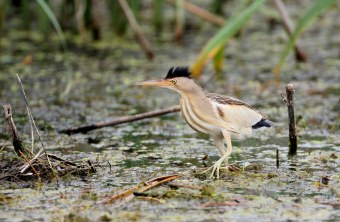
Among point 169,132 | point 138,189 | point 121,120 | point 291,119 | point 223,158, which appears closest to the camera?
point 138,189

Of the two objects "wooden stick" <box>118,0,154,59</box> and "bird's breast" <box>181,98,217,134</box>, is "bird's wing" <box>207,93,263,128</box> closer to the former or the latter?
"bird's breast" <box>181,98,217,134</box>

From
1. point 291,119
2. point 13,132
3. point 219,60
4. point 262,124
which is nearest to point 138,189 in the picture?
point 13,132

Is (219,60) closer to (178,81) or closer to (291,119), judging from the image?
(291,119)

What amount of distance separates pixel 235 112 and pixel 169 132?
187 centimetres

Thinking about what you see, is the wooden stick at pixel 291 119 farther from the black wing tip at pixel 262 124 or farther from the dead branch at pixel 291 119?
the black wing tip at pixel 262 124

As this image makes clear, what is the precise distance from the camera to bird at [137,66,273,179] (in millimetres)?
5434

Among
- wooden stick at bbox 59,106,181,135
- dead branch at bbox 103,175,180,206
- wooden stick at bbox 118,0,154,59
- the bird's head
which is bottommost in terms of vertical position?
dead branch at bbox 103,175,180,206

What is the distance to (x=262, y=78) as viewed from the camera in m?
9.54

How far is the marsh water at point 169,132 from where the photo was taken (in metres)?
4.84

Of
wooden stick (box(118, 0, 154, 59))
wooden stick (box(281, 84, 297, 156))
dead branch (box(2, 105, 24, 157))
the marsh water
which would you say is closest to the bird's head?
the marsh water

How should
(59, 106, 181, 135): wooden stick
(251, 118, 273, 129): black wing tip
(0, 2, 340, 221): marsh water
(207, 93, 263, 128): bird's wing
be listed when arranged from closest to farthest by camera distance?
(0, 2, 340, 221): marsh water
(207, 93, 263, 128): bird's wing
(251, 118, 273, 129): black wing tip
(59, 106, 181, 135): wooden stick

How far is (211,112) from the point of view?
215 inches

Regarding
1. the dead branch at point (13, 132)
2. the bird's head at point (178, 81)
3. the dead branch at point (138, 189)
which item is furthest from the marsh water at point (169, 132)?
the bird's head at point (178, 81)

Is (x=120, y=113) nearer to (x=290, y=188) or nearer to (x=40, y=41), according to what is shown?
(x=290, y=188)
